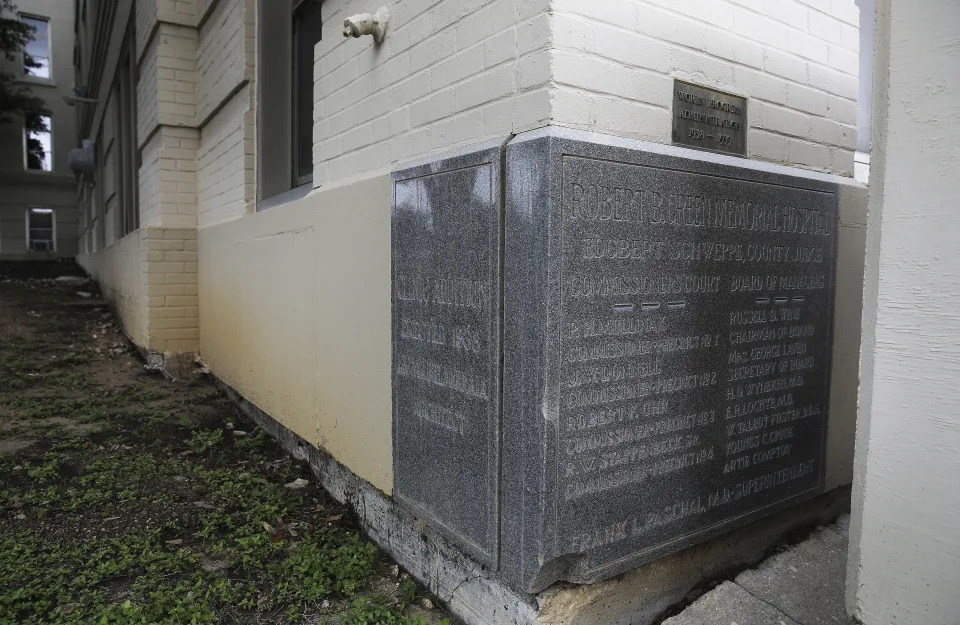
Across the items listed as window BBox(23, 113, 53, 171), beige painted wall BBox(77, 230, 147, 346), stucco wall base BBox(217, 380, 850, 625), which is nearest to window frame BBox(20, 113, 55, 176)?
window BBox(23, 113, 53, 171)

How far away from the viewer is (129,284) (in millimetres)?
7605

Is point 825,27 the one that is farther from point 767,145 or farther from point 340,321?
point 340,321

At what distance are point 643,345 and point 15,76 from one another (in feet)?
80.0

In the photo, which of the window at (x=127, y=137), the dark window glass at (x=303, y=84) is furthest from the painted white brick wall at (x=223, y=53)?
the window at (x=127, y=137)

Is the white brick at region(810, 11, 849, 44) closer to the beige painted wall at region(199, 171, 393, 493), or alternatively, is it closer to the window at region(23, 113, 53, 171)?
the beige painted wall at region(199, 171, 393, 493)

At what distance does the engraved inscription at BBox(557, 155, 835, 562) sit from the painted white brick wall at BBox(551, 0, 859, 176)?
164mm

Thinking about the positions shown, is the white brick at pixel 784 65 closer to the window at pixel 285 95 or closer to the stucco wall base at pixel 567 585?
the stucco wall base at pixel 567 585

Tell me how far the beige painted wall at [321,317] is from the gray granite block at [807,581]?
1.51 metres

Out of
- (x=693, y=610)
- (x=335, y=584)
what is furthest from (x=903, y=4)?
(x=335, y=584)

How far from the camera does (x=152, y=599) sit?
2.55m

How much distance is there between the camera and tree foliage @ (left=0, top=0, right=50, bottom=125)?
61.2ft

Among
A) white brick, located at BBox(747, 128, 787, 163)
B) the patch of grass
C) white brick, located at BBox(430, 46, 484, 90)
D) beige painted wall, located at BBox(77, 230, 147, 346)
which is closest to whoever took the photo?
white brick, located at BBox(430, 46, 484, 90)

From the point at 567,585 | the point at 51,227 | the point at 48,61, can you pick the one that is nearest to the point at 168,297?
the point at 567,585

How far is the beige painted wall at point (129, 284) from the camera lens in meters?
6.61
